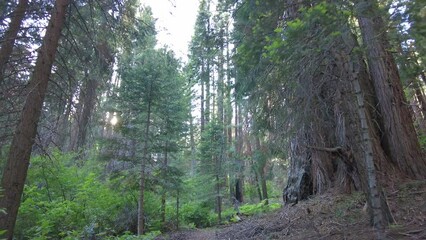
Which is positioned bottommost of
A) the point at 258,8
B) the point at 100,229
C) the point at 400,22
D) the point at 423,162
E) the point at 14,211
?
the point at 100,229

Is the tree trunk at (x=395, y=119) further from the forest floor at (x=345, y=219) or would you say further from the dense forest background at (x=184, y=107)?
the forest floor at (x=345, y=219)

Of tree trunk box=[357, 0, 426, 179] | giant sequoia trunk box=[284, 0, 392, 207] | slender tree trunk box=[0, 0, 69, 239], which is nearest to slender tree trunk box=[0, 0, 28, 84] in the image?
slender tree trunk box=[0, 0, 69, 239]

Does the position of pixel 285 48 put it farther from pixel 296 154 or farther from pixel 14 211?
pixel 296 154

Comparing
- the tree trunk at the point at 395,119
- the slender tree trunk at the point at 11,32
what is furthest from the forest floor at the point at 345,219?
the slender tree trunk at the point at 11,32

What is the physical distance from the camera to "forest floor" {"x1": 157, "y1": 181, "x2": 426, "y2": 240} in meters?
4.25

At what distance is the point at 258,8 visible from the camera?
500cm

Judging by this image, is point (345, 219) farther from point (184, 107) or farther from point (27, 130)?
point (184, 107)

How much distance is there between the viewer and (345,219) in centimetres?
531

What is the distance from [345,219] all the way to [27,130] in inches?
214

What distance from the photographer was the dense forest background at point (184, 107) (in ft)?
13.4

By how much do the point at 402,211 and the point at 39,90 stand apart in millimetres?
6133

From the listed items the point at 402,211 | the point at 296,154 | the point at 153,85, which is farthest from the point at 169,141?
the point at 402,211

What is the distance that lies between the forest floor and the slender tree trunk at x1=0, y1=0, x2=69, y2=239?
4.36 metres

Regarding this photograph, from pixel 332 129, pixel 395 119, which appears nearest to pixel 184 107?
pixel 332 129
